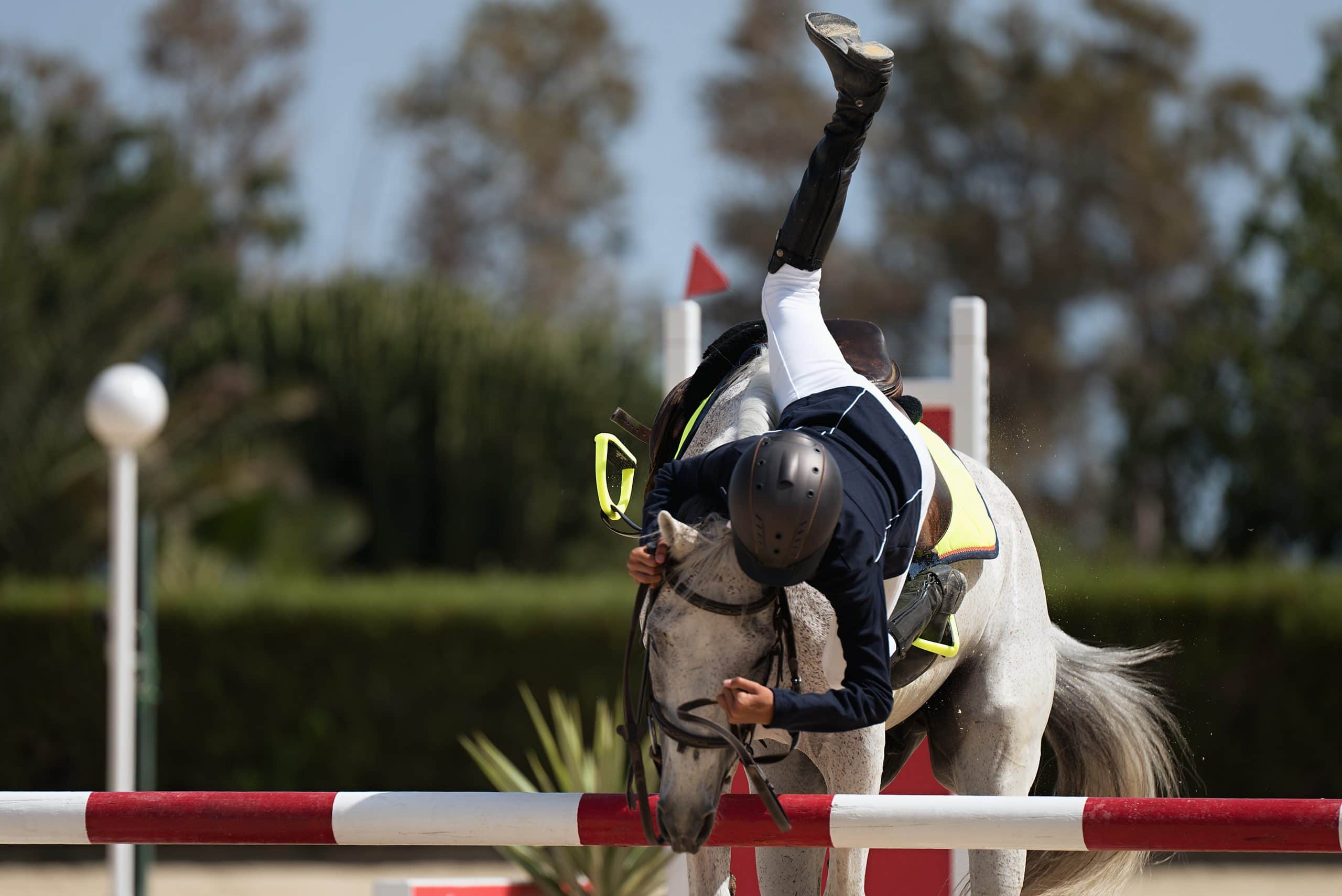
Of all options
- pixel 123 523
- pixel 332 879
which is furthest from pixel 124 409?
pixel 332 879

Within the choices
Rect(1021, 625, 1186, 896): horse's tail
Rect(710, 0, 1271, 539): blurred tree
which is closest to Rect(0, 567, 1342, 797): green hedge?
Rect(1021, 625, 1186, 896): horse's tail

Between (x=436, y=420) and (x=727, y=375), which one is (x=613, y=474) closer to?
(x=727, y=375)

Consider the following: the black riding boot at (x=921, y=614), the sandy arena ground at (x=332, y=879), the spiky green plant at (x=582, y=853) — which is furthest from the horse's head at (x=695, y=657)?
the sandy arena ground at (x=332, y=879)

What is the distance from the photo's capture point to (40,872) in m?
10.0

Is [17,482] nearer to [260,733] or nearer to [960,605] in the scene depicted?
[260,733]

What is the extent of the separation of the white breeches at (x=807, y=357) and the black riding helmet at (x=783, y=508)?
0.37 metres

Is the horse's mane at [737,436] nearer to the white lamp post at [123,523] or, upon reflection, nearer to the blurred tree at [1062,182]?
the white lamp post at [123,523]

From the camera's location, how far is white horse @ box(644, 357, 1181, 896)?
2104 mm

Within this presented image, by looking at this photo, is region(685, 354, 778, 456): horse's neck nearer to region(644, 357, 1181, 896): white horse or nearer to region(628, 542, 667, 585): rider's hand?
region(644, 357, 1181, 896): white horse

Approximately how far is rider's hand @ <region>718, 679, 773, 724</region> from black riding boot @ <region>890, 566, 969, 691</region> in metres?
0.42

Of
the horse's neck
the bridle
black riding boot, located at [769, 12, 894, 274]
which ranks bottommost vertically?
the bridle

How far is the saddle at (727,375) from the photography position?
2736mm

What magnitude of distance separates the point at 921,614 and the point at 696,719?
1.70 ft

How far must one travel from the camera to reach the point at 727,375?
2773mm
